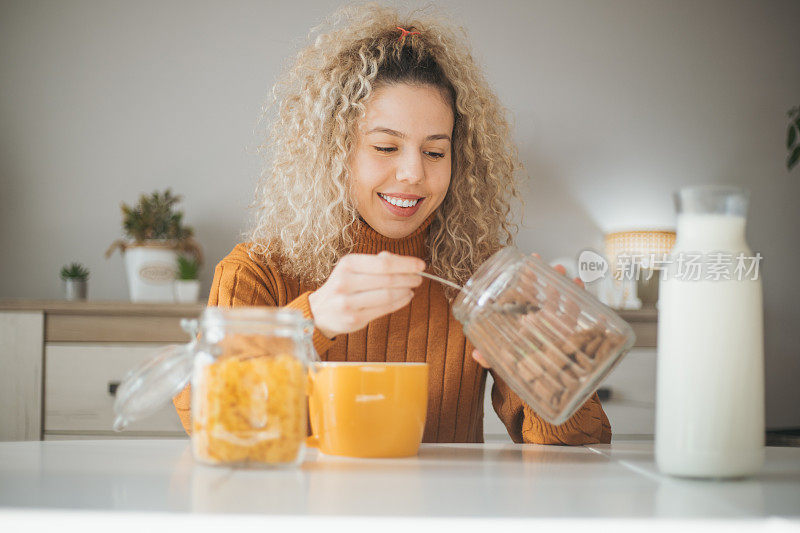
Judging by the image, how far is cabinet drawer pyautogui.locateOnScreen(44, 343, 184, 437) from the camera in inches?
80.3

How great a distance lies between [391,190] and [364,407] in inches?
23.2

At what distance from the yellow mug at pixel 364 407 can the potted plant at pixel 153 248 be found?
5.47 feet

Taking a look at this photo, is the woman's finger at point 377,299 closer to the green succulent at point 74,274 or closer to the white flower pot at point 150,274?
the white flower pot at point 150,274

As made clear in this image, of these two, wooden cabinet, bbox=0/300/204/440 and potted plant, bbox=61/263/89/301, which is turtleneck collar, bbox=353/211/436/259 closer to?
wooden cabinet, bbox=0/300/204/440

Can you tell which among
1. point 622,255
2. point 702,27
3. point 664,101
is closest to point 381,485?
point 622,255

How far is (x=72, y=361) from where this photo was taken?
6.72 ft

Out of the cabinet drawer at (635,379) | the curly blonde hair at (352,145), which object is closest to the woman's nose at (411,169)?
the curly blonde hair at (352,145)

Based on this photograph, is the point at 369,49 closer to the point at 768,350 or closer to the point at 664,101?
the point at 664,101

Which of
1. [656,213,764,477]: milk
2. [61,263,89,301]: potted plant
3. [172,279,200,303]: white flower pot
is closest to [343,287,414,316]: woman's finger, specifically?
[656,213,764,477]: milk

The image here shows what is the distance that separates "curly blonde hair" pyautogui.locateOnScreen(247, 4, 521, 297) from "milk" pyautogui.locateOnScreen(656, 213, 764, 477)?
0.76m

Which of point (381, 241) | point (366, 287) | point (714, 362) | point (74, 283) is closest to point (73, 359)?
point (74, 283)

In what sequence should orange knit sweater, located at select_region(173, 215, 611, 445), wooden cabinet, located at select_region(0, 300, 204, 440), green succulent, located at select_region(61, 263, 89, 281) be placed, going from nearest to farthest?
1. orange knit sweater, located at select_region(173, 215, 611, 445)
2. wooden cabinet, located at select_region(0, 300, 204, 440)
3. green succulent, located at select_region(61, 263, 89, 281)

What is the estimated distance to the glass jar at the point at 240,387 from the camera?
1.84 feet

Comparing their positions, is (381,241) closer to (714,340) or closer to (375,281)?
(375,281)
